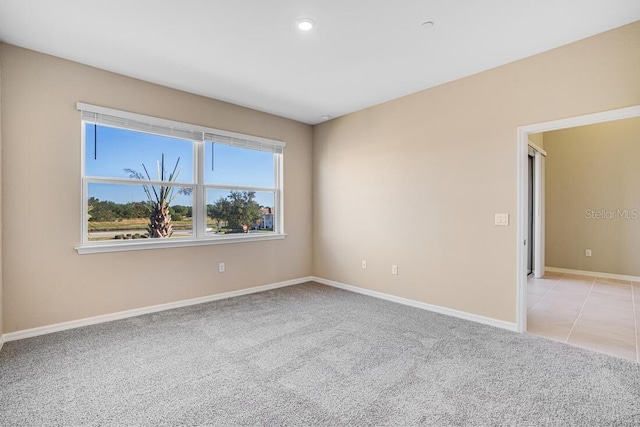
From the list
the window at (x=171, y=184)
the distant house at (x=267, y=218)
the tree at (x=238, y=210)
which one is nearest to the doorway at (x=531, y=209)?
the window at (x=171, y=184)

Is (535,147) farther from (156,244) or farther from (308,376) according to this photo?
(156,244)

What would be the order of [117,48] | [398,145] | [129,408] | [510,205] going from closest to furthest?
[129,408] → [117,48] → [510,205] → [398,145]

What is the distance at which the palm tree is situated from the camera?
367 centimetres

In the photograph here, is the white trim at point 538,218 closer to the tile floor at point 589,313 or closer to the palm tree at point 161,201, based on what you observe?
the tile floor at point 589,313

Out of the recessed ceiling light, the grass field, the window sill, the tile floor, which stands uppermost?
the recessed ceiling light

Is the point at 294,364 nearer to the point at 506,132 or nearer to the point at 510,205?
the point at 510,205

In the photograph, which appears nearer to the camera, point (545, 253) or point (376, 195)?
point (376, 195)

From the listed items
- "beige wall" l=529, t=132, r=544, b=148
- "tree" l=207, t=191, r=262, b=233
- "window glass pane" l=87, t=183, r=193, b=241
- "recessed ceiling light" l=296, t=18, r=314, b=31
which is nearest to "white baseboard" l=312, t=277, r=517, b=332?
"tree" l=207, t=191, r=262, b=233

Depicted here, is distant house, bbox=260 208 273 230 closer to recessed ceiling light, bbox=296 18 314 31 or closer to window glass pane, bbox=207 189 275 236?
window glass pane, bbox=207 189 275 236

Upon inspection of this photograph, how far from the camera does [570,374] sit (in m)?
2.25

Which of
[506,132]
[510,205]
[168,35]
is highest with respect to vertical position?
[168,35]

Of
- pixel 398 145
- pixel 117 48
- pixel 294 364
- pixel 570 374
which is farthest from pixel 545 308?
pixel 117 48

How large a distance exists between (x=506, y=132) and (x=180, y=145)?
147 inches

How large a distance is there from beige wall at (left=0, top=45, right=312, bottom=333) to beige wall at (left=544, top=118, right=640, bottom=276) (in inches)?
250
